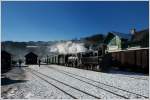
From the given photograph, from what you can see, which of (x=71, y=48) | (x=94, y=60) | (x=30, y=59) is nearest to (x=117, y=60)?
(x=94, y=60)

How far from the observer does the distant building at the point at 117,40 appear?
119 feet

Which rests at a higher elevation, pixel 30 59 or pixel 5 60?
pixel 5 60

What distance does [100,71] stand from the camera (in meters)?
26.5

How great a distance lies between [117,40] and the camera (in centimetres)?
3791

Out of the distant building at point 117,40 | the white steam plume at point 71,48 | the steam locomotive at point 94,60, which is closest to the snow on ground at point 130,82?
the steam locomotive at point 94,60

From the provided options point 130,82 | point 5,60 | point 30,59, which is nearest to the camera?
point 130,82

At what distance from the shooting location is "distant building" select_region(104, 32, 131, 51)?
3616 cm

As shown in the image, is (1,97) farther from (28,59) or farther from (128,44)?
(28,59)

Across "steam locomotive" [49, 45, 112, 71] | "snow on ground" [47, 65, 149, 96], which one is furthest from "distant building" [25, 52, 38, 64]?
"snow on ground" [47, 65, 149, 96]

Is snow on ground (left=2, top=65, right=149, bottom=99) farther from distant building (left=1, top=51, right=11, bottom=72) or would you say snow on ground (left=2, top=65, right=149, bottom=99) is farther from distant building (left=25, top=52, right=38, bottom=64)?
distant building (left=25, top=52, right=38, bottom=64)

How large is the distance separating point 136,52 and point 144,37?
29.2ft

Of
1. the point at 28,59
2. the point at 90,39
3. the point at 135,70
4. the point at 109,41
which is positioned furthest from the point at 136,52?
the point at 90,39

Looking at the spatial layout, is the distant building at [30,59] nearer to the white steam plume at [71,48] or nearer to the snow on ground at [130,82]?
the white steam plume at [71,48]

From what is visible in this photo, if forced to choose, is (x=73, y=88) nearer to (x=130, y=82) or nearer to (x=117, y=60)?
(x=130, y=82)
